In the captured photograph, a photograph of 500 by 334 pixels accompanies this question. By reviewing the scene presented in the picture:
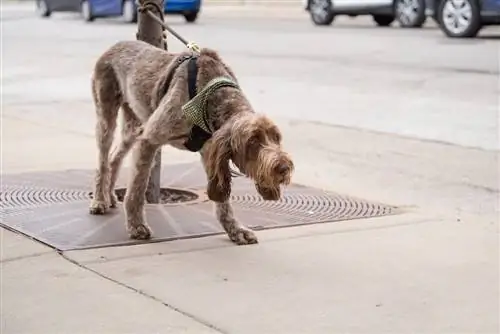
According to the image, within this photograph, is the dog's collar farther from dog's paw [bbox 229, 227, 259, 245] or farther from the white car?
the white car

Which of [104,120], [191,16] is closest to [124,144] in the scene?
[104,120]

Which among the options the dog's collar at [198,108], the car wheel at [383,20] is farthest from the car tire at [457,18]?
the dog's collar at [198,108]

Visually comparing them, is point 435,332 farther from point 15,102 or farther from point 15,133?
point 15,102

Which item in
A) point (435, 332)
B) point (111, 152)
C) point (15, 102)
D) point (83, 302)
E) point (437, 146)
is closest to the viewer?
point (435, 332)

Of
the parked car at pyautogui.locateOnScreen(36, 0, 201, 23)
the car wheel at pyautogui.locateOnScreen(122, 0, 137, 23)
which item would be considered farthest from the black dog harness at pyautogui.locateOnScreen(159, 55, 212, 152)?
the car wheel at pyautogui.locateOnScreen(122, 0, 137, 23)

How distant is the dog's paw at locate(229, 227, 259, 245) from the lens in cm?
598

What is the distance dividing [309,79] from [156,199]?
791cm

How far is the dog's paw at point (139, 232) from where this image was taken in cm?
600

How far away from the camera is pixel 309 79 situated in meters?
14.7

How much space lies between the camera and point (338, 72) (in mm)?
15406

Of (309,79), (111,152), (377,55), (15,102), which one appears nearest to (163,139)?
(111,152)

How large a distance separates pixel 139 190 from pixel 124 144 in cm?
100

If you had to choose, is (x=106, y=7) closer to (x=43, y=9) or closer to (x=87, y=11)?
(x=87, y=11)

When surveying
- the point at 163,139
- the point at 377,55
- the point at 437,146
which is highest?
the point at 163,139
